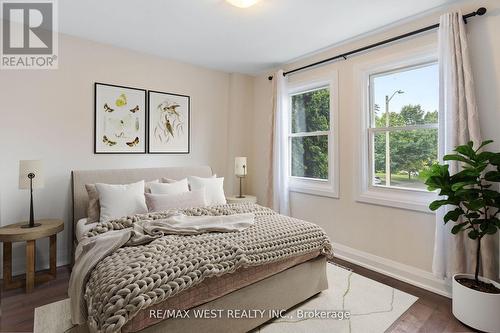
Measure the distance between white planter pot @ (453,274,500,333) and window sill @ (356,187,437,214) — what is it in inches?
30.3

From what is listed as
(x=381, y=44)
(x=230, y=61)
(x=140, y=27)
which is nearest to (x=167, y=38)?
(x=140, y=27)

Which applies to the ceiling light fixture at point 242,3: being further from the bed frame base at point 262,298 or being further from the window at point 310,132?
the bed frame base at point 262,298

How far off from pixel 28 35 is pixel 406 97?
4.07m

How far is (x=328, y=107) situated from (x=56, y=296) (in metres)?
3.58

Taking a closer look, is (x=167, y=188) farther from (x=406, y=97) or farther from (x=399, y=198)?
(x=406, y=97)

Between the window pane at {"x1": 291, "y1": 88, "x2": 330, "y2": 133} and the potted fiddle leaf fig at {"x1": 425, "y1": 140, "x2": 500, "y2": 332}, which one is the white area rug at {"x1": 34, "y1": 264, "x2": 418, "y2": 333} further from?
the window pane at {"x1": 291, "y1": 88, "x2": 330, "y2": 133}

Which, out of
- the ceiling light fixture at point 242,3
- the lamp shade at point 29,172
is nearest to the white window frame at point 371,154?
the ceiling light fixture at point 242,3

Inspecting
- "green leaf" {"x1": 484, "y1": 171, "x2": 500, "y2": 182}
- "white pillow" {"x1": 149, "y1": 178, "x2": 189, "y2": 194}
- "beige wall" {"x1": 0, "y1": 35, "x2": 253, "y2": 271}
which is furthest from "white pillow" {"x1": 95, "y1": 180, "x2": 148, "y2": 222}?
"green leaf" {"x1": 484, "y1": 171, "x2": 500, "y2": 182}

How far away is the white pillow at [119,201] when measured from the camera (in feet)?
8.52

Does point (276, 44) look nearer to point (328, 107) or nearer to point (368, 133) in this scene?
point (328, 107)

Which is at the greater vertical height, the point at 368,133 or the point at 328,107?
→ the point at 328,107

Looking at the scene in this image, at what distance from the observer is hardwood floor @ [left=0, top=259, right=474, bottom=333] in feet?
6.32

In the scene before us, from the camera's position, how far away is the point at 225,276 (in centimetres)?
173

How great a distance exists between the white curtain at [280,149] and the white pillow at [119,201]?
188cm
